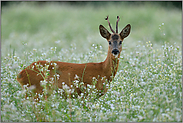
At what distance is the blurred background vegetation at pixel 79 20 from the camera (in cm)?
1077

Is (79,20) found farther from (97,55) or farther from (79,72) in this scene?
(79,72)

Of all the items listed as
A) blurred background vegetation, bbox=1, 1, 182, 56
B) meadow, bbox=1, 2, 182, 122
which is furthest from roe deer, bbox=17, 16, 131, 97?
blurred background vegetation, bbox=1, 1, 182, 56

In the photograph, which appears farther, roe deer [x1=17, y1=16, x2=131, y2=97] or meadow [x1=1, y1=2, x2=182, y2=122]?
roe deer [x1=17, y1=16, x2=131, y2=97]

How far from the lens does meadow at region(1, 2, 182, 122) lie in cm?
358

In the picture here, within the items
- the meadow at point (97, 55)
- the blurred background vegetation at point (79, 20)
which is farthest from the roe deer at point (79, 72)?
the blurred background vegetation at point (79, 20)

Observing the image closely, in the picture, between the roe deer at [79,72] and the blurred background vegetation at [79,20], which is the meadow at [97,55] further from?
the roe deer at [79,72]

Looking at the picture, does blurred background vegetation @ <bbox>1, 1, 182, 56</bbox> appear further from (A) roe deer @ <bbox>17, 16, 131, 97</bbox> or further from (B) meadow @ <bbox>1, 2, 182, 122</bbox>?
(A) roe deer @ <bbox>17, 16, 131, 97</bbox>

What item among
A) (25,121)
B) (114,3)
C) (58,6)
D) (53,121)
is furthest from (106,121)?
(58,6)

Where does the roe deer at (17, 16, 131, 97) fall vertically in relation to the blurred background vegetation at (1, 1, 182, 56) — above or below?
below

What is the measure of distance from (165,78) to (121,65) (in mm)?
1987

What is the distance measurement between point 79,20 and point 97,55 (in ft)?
26.5

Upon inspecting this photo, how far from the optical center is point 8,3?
603 inches

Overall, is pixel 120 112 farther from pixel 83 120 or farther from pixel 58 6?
pixel 58 6

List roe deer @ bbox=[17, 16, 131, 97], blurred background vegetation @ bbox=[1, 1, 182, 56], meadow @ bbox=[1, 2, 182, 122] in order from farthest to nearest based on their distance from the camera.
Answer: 1. blurred background vegetation @ bbox=[1, 1, 182, 56]
2. roe deer @ bbox=[17, 16, 131, 97]
3. meadow @ bbox=[1, 2, 182, 122]
